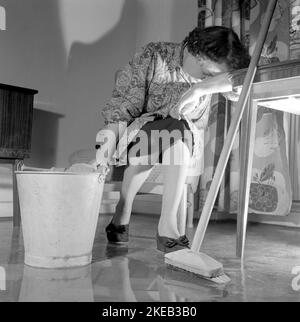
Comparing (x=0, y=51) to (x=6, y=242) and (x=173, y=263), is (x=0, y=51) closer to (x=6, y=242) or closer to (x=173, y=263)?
(x=6, y=242)

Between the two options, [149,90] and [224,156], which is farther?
[149,90]

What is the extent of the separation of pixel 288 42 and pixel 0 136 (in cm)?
145

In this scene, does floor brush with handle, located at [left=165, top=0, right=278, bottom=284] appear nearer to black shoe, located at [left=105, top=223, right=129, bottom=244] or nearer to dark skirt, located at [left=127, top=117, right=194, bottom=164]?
dark skirt, located at [left=127, top=117, right=194, bottom=164]

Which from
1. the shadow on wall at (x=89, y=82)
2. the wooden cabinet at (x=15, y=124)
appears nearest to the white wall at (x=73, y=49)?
the shadow on wall at (x=89, y=82)

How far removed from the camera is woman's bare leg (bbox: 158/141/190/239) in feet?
4.39

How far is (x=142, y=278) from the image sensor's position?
3.19ft

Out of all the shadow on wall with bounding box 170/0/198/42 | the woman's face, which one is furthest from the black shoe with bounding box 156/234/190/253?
the shadow on wall with bounding box 170/0/198/42

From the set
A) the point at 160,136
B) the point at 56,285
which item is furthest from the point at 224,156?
the point at 56,285

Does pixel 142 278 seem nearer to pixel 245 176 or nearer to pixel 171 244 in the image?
pixel 171 244

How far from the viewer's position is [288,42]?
2.08 m

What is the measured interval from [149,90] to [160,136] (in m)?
0.16

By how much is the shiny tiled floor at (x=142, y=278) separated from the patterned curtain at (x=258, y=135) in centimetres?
63

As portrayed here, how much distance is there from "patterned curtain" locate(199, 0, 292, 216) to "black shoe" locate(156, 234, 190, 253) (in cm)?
94

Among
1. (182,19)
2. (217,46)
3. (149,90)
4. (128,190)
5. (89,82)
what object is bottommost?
(128,190)
